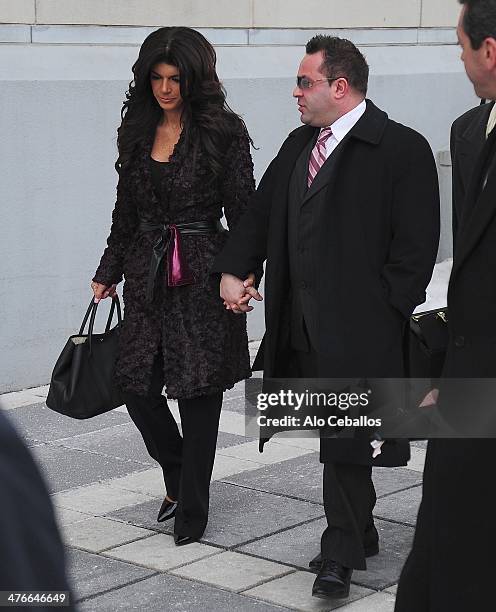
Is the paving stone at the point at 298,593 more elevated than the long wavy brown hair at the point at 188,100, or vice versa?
the long wavy brown hair at the point at 188,100

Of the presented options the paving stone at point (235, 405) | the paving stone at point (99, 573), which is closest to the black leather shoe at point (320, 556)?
the paving stone at point (99, 573)

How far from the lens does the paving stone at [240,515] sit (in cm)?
480

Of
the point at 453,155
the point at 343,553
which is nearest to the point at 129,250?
the point at 343,553

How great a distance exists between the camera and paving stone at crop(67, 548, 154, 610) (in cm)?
427

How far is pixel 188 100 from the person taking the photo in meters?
4.60

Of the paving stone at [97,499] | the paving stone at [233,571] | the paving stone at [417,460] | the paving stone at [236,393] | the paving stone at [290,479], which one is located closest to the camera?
the paving stone at [233,571]

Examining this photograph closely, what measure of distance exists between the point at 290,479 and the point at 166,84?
182 cm

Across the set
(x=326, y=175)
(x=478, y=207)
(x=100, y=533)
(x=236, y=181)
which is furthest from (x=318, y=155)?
(x=100, y=533)

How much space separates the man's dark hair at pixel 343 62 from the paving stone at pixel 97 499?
75.7 inches

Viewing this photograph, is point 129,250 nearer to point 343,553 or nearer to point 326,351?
point 326,351

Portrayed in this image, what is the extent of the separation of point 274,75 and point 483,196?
528cm

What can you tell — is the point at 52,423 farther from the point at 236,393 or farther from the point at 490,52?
the point at 490,52

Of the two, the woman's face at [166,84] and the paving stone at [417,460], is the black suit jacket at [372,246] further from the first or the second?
the paving stone at [417,460]

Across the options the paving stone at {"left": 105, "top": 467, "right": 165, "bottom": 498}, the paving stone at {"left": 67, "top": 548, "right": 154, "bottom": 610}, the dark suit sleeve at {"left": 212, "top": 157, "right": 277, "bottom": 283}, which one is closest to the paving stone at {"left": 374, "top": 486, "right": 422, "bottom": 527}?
the paving stone at {"left": 105, "top": 467, "right": 165, "bottom": 498}
